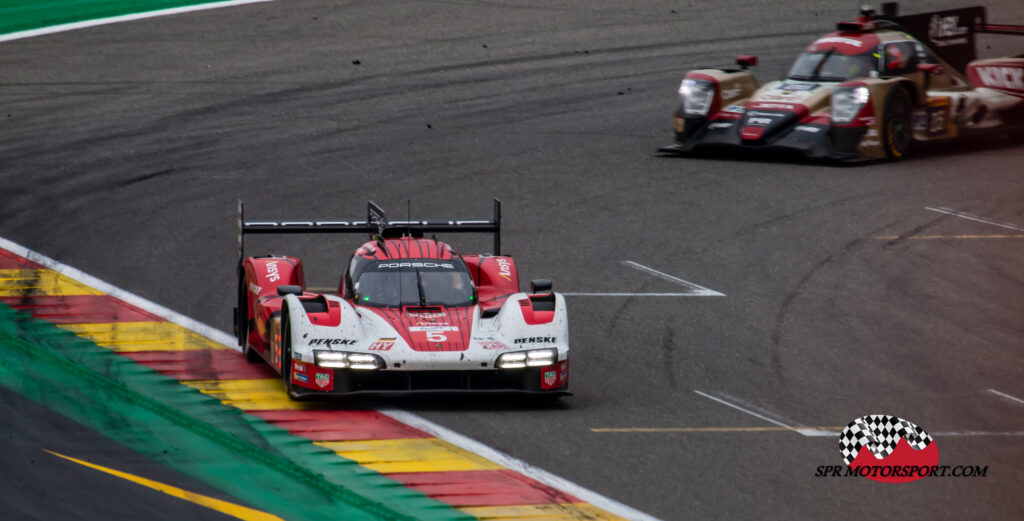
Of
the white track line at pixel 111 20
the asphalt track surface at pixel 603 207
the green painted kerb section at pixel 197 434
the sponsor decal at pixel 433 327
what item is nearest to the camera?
the green painted kerb section at pixel 197 434

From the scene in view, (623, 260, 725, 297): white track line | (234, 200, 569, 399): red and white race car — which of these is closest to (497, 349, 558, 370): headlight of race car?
(234, 200, 569, 399): red and white race car

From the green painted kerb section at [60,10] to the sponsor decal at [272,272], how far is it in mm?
16561

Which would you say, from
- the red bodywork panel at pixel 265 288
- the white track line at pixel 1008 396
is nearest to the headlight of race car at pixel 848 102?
the white track line at pixel 1008 396

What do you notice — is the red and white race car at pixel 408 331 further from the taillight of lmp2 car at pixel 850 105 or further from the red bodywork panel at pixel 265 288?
the taillight of lmp2 car at pixel 850 105

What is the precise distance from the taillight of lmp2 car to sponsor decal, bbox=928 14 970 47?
3884 mm

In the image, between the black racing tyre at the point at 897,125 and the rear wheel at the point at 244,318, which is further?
the black racing tyre at the point at 897,125

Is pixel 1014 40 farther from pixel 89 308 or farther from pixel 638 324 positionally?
pixel 89 308

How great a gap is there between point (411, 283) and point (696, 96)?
994 cm

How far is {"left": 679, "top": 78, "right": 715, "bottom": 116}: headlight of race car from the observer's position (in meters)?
21.8

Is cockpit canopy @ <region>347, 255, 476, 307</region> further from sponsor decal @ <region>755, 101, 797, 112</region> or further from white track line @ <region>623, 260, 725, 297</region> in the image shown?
sponsor decal @ <region>755, 101, 797, 112</region>

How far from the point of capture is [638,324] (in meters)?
15.0

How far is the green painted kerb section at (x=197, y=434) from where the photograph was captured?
10.0 m

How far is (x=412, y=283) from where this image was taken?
13.0 m

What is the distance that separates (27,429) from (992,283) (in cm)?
1013
